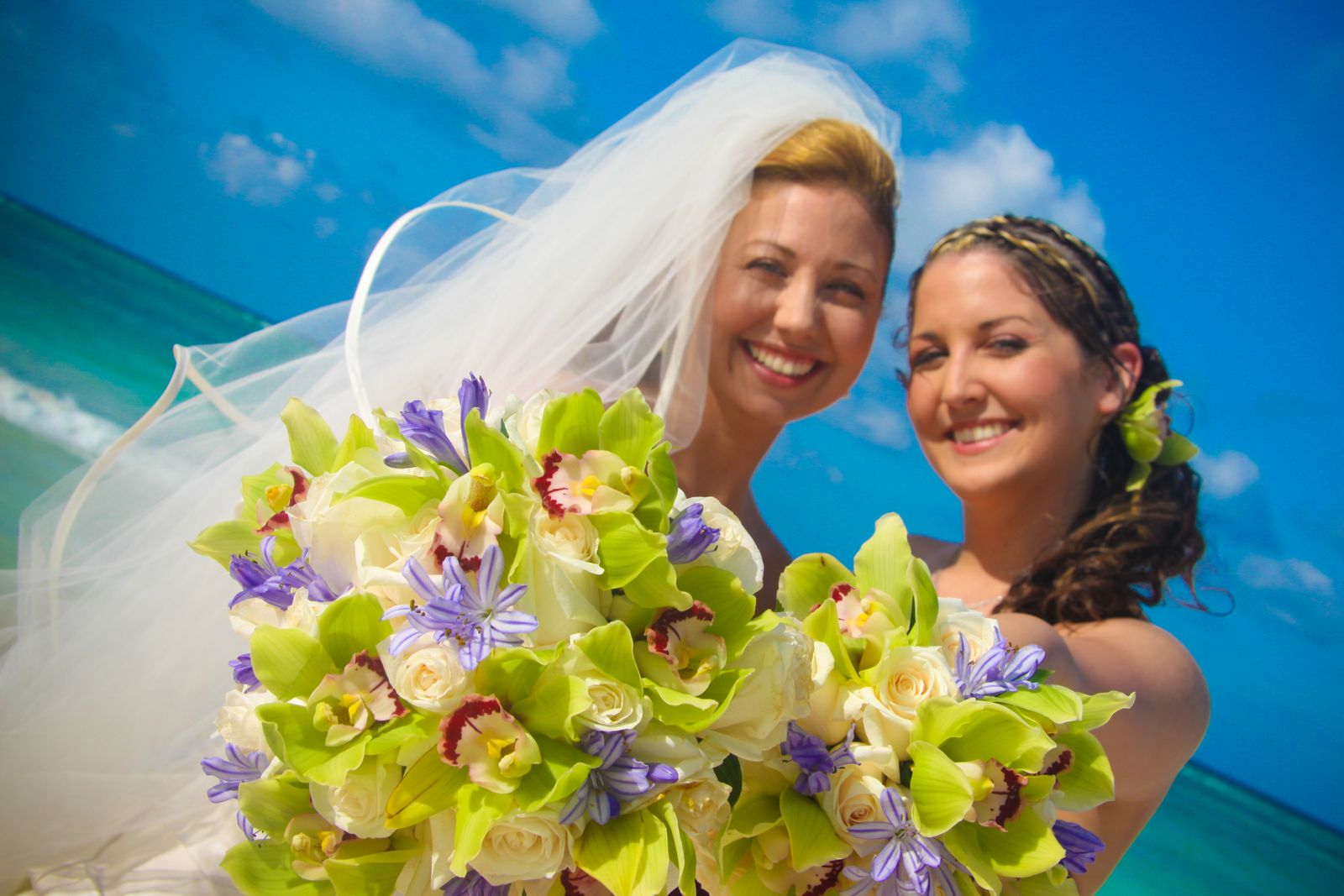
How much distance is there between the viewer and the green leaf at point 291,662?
0.69m

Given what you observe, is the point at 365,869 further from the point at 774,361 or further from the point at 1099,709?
the point at 774,361

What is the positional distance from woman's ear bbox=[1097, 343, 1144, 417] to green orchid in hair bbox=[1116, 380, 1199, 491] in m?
0.02

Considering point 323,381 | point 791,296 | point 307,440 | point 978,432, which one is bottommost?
point 307,440

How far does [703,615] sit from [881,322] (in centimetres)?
163

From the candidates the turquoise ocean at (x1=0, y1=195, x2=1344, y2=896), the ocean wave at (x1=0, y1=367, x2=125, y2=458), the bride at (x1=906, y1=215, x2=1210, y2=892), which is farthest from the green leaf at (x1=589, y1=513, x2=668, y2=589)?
the ocean wave at (x1=0, y1=367, x2=125, y2=458)

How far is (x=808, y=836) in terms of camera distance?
29.8 inches

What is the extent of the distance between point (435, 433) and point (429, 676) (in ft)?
0.62

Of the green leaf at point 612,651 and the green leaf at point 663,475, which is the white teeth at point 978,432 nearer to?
the green leaf at point 663,475

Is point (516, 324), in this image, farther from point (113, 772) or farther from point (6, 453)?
point (6, 453)

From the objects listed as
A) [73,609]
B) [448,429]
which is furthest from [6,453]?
[448,429]

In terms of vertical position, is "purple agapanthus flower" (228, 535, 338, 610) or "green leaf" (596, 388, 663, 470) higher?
"green leaf" (596, 388, 663, 470)

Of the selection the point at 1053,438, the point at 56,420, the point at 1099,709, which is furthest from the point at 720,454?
the point at 56,420

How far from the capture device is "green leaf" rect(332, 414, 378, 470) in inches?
31.7

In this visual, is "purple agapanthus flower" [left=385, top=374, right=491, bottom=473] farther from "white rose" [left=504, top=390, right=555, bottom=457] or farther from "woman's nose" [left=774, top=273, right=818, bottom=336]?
"woman's nose" [left=774, top=273, right=818, bottom=336]
